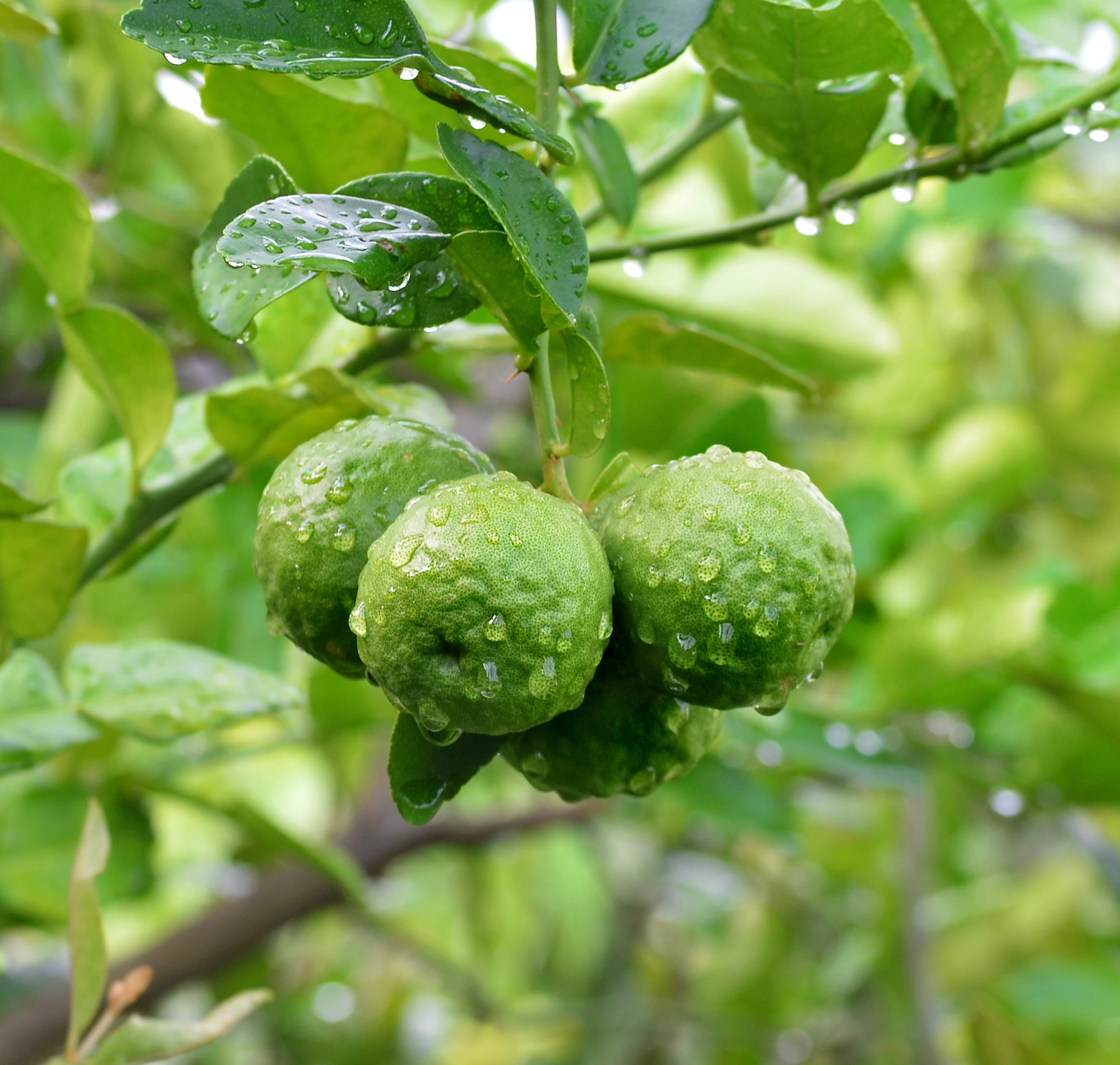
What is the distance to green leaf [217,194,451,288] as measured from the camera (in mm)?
426

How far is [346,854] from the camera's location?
150 cm

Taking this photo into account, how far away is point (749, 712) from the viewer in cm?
113

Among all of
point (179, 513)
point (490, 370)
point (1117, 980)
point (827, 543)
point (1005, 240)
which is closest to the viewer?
point (827, 543)

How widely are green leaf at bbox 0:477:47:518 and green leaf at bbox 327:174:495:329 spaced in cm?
29

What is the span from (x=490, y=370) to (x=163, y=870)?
36.4 inches

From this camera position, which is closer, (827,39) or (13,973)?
(827,39)

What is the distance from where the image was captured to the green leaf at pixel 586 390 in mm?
503

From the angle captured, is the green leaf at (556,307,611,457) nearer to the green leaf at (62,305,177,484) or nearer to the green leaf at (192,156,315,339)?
the green leaf at (192,156,315,339)

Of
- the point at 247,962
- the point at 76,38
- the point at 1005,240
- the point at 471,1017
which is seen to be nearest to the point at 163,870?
the point at 247,962

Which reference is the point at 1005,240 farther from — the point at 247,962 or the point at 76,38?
the point at 247,962

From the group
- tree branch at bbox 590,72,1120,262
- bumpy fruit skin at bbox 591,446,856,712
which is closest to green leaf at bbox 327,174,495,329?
bumpy fruit skin at bbox 591,446,856,712

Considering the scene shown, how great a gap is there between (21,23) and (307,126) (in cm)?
22

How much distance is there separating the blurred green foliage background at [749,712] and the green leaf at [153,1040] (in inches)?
16.2

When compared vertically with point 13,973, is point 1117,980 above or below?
below
